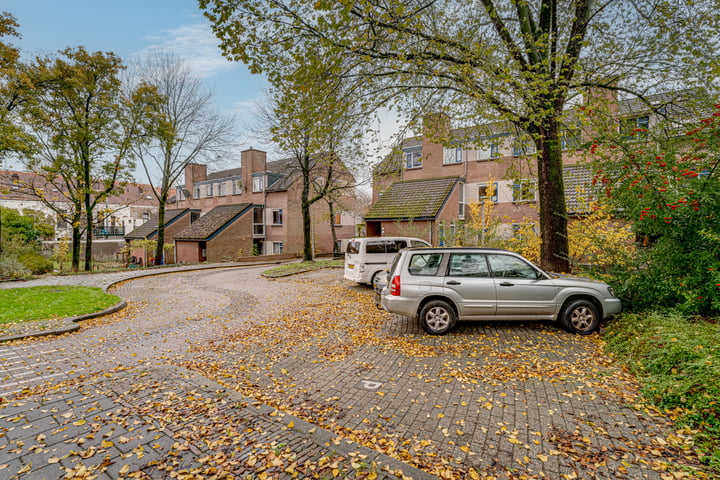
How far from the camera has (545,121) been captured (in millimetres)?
9477

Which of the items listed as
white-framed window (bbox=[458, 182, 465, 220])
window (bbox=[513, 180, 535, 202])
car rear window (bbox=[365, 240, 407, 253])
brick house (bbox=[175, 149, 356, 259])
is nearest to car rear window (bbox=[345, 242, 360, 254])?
car rear window (bbox=[365, 240, 407, 253])

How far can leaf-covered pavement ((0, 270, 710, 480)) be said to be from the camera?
3170 mm

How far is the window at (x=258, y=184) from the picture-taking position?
107ft

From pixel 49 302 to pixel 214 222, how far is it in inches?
875

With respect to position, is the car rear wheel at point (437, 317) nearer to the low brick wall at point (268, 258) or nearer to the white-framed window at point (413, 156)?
the white-framed window at point (413, 156)

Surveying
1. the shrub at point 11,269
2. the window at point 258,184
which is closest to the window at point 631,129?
the shrub at point 11,269

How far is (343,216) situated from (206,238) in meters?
13.4

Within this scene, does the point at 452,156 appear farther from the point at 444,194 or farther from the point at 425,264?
the point at 425,264

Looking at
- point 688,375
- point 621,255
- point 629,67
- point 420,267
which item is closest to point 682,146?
point 621,255

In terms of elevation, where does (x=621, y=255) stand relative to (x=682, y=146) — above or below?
below

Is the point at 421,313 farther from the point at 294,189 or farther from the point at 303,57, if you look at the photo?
the point at 294,189

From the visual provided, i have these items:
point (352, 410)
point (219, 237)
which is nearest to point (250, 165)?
point (219, 237)

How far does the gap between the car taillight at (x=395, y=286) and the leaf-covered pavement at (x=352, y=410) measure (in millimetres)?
920

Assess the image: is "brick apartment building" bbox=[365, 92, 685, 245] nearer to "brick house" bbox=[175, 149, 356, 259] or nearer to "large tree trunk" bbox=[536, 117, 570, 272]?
"large tree trunk" bbox=[536, 117, 570, 272]
